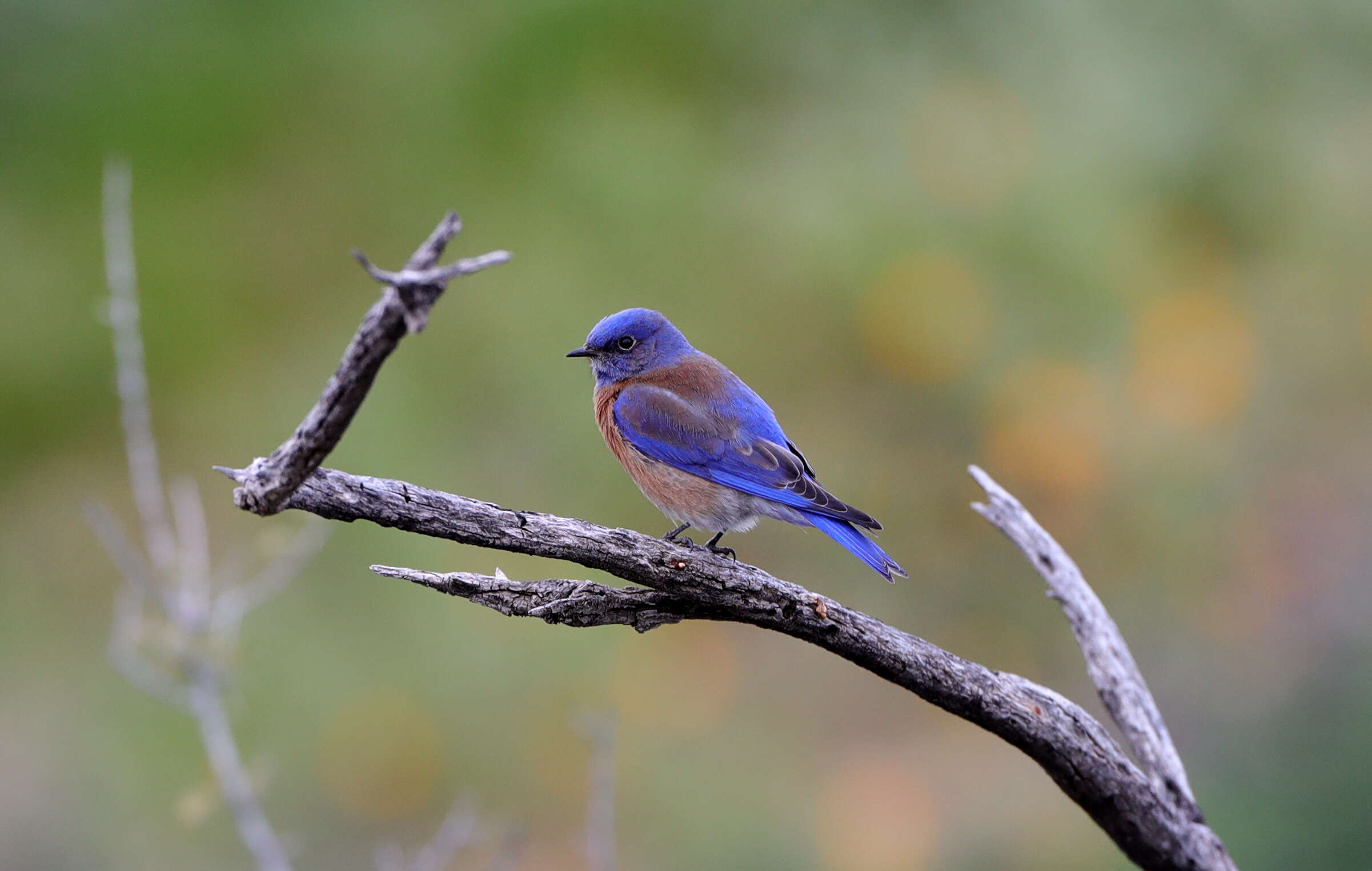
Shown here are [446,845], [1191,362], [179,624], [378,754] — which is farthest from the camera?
[1191,362]

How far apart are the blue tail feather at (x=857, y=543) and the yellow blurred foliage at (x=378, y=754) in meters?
4.59

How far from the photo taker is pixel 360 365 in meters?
2.13


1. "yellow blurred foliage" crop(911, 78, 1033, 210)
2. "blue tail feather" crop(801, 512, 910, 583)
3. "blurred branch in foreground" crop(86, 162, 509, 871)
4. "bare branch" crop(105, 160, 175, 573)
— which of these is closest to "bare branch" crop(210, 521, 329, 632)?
"blurred branch in foreground" crop(86, 162, 509, 871)

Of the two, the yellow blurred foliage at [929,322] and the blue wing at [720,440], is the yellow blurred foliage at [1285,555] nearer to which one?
the yellow blurred foliage at [929,322]

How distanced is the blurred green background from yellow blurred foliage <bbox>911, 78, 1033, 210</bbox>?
0.04m

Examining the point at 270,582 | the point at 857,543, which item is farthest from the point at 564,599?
the point at 270,582

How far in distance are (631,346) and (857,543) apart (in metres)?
1.52

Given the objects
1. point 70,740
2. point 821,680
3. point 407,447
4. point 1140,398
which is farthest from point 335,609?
point 1140,398

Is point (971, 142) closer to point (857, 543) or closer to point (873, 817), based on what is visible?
point (873, 817)

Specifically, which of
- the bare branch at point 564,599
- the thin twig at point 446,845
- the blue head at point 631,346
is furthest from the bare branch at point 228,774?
the blue head at point 631,346

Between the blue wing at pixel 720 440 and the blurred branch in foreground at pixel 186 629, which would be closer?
the blurred branch in foreground at pixel 186 629

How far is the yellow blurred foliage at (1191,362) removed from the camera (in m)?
10.1

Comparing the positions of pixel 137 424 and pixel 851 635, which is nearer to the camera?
pixel 851 635

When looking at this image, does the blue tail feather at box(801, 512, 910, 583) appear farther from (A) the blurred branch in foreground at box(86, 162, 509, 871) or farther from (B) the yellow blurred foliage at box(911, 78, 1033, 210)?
(B) the yellow blurred foliage at box(911, 78, 1033, 210)
